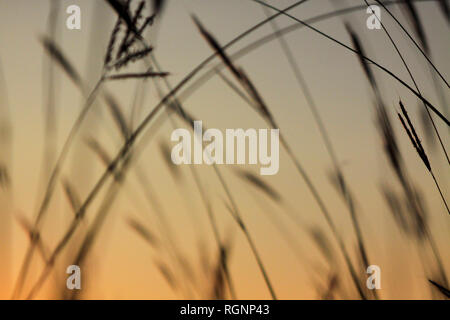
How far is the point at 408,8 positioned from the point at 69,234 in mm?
589

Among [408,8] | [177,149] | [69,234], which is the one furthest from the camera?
[177,149]

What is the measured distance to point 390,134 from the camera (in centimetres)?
79

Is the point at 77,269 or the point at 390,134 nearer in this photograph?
the point at 77,269

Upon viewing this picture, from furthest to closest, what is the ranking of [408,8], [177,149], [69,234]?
[177,149] < [408,8] < [69,234]

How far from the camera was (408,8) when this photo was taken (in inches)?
29.8
